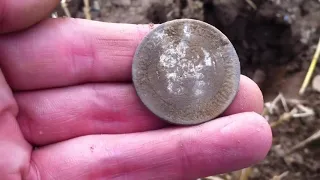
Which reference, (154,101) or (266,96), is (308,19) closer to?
(266,96)

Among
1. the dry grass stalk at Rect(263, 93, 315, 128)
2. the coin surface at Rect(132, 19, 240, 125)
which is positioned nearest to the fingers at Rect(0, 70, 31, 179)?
the coin surface at Rect(132, 19, 240, 125)

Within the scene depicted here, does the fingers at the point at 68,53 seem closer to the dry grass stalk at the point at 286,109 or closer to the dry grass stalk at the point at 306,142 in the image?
the dry grass stalk at the point at 286,109

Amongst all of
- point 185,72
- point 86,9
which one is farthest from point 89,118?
point 86,9

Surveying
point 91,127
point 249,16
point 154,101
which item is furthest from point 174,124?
point 249,16

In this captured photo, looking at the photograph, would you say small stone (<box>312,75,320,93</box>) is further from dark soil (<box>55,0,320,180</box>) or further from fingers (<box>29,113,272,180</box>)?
fingers (<box>29,113,272,180</box>)

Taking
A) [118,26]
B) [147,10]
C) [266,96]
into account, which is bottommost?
[266,96]

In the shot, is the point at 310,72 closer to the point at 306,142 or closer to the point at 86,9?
the point at 306,142

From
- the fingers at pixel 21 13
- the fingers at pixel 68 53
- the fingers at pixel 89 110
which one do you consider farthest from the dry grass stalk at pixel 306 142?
the fingers at pixel 21 13
